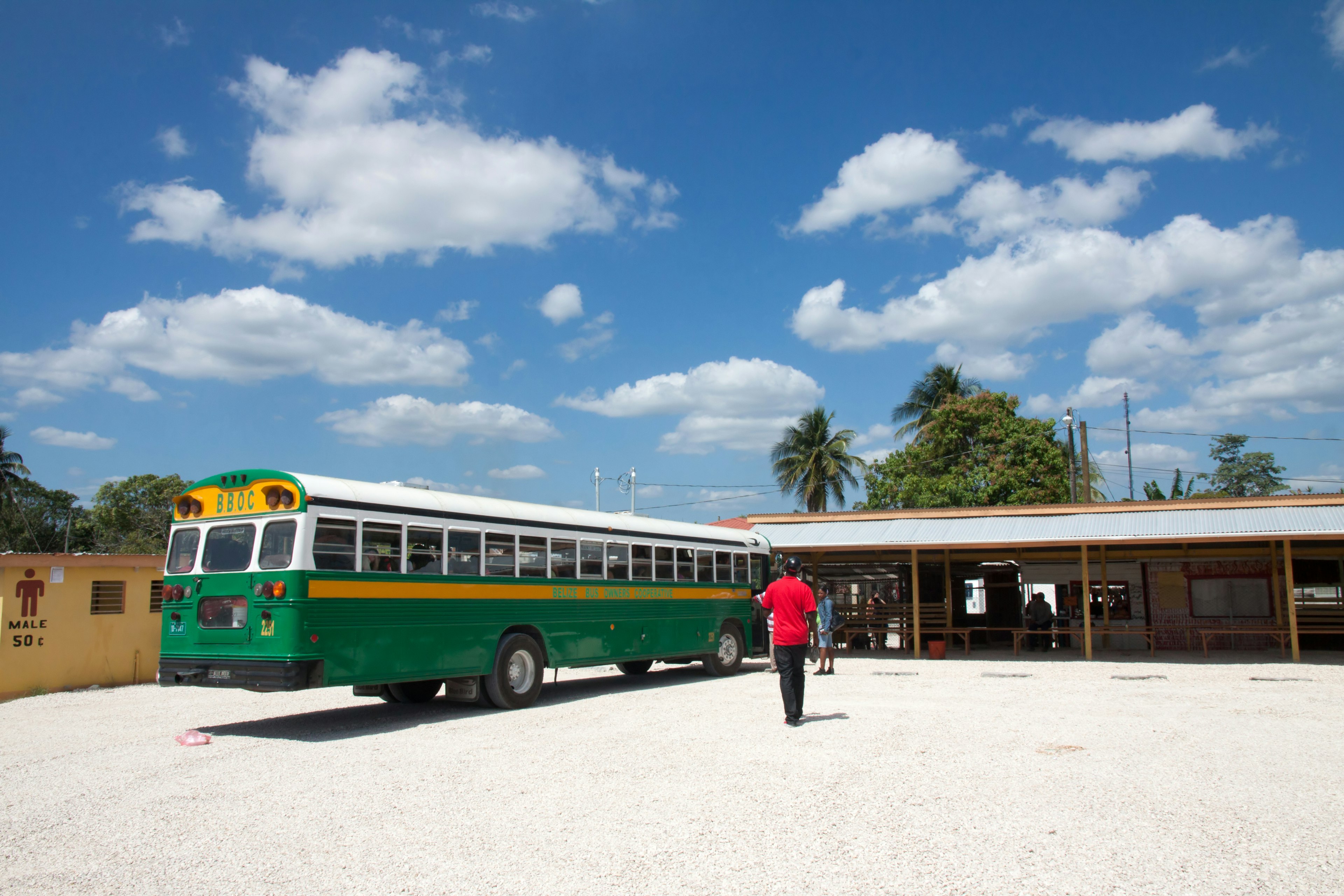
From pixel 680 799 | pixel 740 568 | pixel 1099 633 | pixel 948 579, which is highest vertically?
pixel 740 568

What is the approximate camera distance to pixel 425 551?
11266mm

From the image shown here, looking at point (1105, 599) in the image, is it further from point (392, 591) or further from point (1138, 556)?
point (392, 591)

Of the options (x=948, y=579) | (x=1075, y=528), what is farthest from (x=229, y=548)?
(x=948, y=579)

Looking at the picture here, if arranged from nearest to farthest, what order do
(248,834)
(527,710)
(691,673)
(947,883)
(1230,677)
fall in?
(947,883), (248,834), (527,710), (1230,677), (691,673)

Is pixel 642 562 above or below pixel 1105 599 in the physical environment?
above

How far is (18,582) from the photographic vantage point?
14180mm

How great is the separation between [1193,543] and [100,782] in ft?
67.4

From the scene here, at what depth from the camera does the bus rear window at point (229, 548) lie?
10172 mm

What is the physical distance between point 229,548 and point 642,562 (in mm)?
6152

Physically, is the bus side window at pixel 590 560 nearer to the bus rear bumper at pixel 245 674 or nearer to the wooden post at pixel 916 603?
the bus rear bumper at pixel 245 674

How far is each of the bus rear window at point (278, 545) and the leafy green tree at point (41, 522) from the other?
172 feet

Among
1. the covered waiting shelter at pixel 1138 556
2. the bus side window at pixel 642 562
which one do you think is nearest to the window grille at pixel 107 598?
the bus side window at pixel 642 562

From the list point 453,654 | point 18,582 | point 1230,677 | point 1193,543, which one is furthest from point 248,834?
point 1193,543

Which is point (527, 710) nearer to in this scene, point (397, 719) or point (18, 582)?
point (397, 719)
